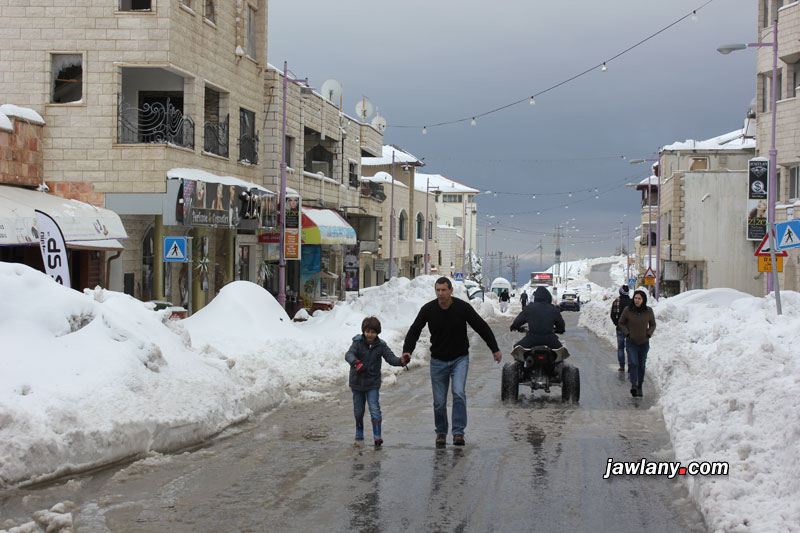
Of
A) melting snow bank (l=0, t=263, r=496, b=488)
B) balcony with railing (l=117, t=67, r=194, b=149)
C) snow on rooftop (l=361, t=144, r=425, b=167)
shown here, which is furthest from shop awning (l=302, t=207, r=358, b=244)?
snow on rooftop (l=361, t=144, r=425, b=167)

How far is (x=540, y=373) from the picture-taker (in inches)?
535

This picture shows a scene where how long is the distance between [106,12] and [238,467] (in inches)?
701

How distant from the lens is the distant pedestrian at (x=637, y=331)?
1448 centimetres

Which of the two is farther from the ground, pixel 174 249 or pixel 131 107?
pixel 131 107

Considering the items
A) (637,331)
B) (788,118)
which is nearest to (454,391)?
(637,331)

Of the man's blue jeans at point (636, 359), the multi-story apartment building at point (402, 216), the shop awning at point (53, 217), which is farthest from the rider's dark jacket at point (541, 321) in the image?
the multi-story apartment building at point (402, 216)

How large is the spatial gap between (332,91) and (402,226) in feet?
86.0

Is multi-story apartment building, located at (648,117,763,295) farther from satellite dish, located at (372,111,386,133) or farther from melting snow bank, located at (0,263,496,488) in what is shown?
melting snow bank, located at (0,263,496,488)

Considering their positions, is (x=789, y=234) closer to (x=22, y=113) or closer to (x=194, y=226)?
(x=194, y=226)

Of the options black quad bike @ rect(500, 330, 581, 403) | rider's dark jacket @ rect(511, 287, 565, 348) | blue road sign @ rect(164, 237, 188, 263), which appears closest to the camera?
rider's dark jacket @ rect(511, 287, 565, 348)

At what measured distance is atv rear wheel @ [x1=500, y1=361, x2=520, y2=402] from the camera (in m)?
13.6

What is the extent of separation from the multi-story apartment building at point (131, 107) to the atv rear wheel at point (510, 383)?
12.4 metres

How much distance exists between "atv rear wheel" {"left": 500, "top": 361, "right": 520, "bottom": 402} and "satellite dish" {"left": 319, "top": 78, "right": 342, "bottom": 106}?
95.1 ft

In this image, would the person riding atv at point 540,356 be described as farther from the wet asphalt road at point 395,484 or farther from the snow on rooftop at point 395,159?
the snow on rooftop at point 395,159
